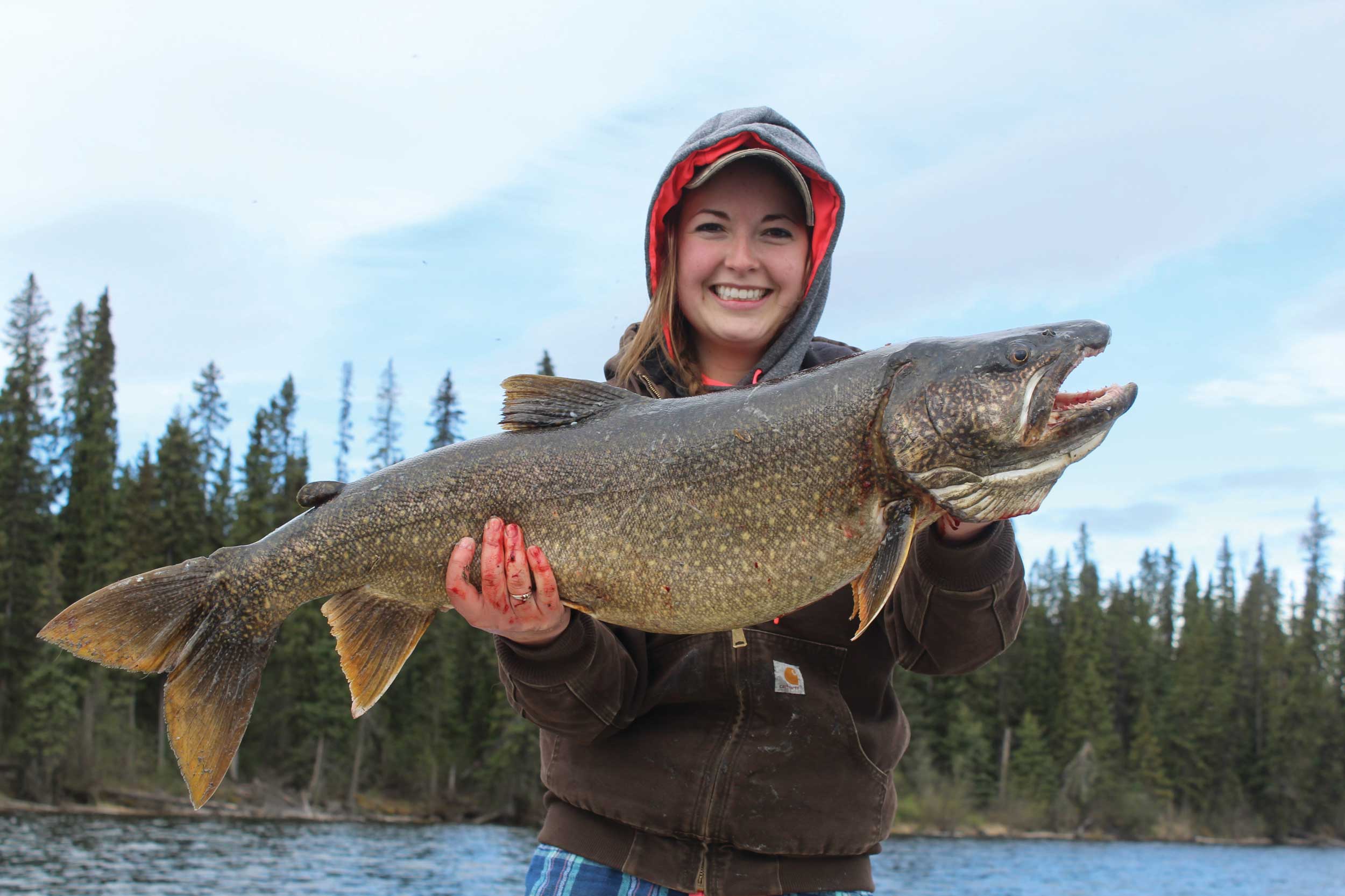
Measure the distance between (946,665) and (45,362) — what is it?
6127 centimetres

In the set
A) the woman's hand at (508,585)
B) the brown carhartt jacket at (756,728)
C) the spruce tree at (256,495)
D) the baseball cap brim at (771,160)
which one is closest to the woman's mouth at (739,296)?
the baseball cap brim at (771,160)

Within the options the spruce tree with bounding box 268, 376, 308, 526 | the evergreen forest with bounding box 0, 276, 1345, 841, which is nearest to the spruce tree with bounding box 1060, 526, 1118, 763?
the evergreen forest with bounding box 0, 276, 1345, 841

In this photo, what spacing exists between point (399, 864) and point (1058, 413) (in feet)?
111

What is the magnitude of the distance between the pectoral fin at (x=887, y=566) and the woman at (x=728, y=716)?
0.80ft

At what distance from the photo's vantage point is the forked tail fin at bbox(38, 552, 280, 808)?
3895mm

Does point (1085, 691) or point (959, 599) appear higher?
point (959, 599)

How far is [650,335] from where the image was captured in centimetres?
461

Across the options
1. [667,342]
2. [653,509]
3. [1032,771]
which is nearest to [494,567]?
[653,509]

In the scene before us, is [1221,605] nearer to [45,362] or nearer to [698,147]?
[45,362]

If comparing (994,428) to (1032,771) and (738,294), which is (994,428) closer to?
(738,294)

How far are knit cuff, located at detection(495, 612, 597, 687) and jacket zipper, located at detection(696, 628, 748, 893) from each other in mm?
480

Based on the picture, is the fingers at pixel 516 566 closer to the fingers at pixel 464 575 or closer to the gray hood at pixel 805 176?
the fingers at pixel 464 575

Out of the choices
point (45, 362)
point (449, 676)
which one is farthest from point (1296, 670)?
point (45, 362)

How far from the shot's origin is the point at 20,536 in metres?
47.7
